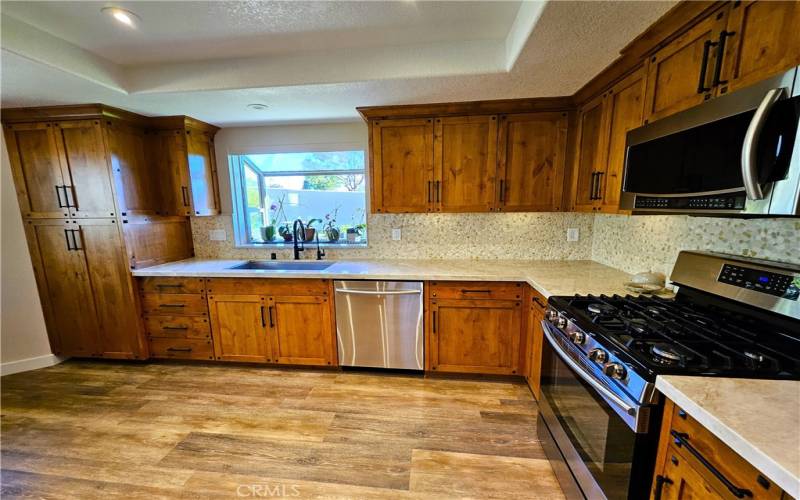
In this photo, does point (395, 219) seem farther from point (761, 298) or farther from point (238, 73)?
point (761, 298)

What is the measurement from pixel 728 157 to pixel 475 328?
178 cm

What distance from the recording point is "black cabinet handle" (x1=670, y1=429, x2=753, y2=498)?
2.38 feet

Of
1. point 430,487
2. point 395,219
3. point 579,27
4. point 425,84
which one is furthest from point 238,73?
point 430,487

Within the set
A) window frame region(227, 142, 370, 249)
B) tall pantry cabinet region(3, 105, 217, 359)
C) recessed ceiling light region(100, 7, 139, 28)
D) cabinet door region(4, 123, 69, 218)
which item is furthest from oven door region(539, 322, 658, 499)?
cabinet door region(4, 123, 69, 218)

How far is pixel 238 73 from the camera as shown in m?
2.10

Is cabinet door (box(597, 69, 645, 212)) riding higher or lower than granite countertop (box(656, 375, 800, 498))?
higher

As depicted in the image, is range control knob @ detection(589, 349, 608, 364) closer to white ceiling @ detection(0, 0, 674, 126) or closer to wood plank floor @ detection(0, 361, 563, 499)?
wood plank floor @ detection(0, 361, 563, 499)

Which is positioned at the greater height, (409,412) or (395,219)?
(395,219)

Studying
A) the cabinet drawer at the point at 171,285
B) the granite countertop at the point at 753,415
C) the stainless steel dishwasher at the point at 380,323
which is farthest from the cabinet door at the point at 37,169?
the granite countertop at the point at 753,415

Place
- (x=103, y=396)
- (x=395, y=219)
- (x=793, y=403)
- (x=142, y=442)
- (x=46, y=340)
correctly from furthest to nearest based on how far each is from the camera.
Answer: (x=395, y=219) < (x=46, y=340) < (x=103, y=396) < (x=142, y=442) < (x=793, y=403)

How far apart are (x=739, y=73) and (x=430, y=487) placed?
228 centimetres

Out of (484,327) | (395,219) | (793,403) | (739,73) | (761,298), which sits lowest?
(484,327)

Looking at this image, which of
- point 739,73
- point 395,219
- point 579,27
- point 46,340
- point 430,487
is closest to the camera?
point 739,73

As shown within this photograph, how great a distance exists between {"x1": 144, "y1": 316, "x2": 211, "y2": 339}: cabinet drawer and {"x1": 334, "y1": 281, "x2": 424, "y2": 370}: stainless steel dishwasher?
4.21ft
